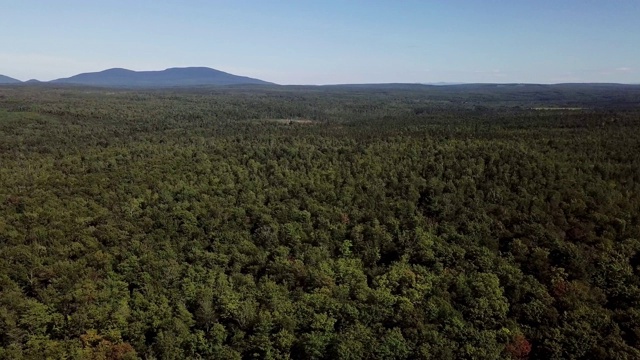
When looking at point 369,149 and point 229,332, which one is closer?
point 229,332

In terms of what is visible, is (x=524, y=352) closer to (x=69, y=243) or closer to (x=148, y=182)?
(x=69, y=243)

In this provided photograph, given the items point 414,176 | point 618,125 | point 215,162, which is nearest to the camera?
point 414,176

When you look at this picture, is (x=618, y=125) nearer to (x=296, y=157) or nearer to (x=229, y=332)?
(x=296, y=157)

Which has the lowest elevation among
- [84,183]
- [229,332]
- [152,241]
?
[229,332]

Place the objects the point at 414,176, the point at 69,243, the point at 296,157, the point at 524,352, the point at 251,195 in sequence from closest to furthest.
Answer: the point at 524,352 < the point at 69,243 < the point at 251,195 < the point at 414,176 < the point at 296,157

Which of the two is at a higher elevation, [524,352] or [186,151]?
[186,151]

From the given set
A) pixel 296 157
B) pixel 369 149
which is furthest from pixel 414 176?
pixel 296 157

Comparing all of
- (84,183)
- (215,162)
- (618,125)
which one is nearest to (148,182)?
(84,183)
